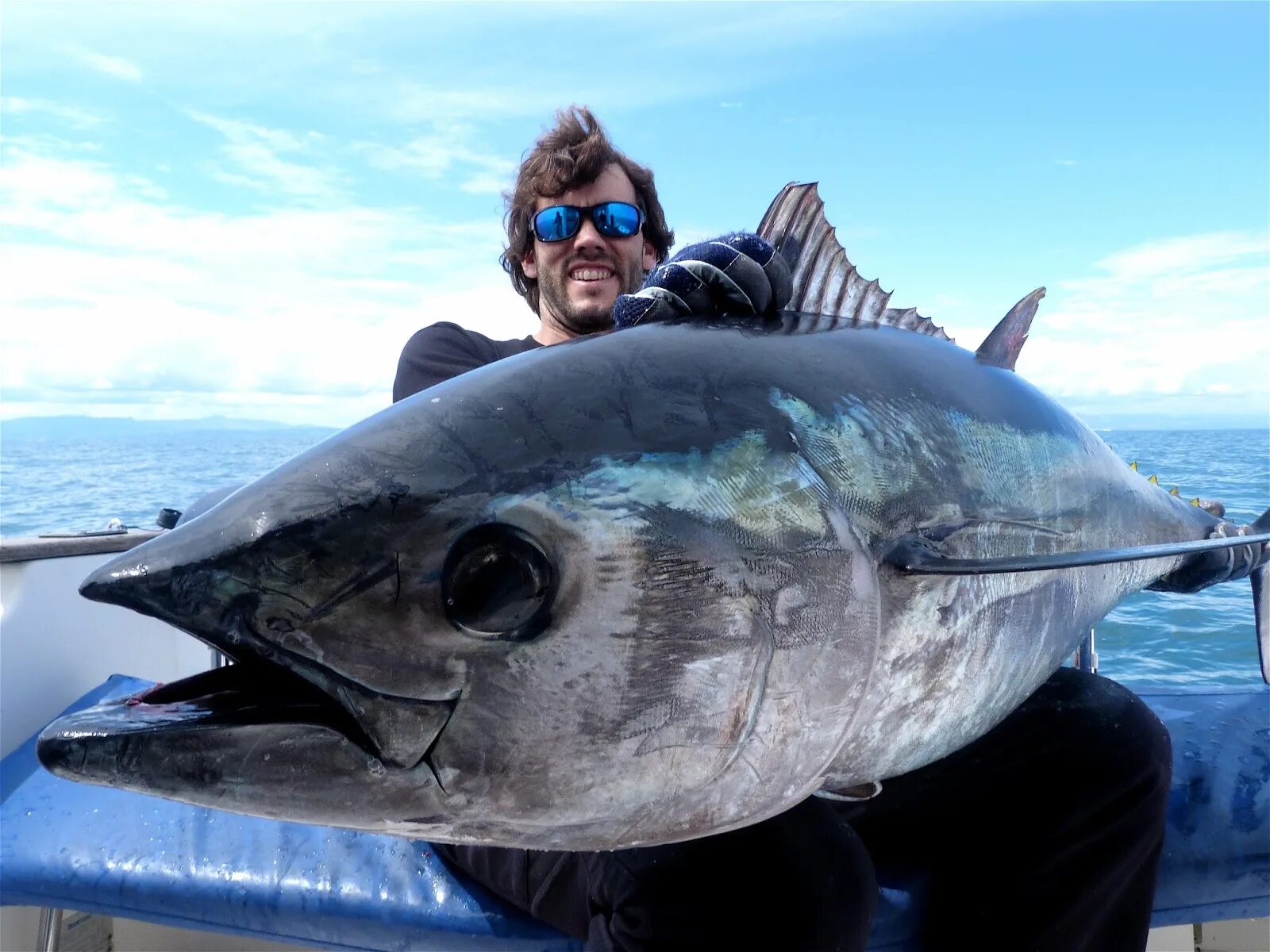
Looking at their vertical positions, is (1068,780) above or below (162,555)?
below

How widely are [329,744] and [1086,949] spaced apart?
1.51 meters

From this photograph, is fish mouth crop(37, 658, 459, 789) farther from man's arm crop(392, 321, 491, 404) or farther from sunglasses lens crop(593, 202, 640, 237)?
sunglasses lens crop(593, 202, 640, 237)

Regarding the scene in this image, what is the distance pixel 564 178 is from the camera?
3299 mm

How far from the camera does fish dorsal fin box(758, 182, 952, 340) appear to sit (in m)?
1.71

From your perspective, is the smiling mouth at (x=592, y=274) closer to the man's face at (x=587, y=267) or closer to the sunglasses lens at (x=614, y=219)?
the man's face at (x=587, y=267)

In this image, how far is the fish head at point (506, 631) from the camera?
36.1 inches

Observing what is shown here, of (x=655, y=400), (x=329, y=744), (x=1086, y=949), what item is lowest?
(x=1086, y=949)

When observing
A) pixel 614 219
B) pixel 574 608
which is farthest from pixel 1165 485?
pixel 574 608

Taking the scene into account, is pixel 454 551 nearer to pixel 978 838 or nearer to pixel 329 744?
pixel 329 744

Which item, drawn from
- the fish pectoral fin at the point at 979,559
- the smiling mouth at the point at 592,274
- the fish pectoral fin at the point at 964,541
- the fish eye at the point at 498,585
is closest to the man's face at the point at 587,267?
the smiling mouth at the point at 592,274

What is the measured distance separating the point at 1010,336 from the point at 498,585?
1.45 m

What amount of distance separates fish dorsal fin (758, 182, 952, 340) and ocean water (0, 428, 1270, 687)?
3.25 ft

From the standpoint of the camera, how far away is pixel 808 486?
1143mm

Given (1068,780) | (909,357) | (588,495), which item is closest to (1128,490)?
(1068,780)
